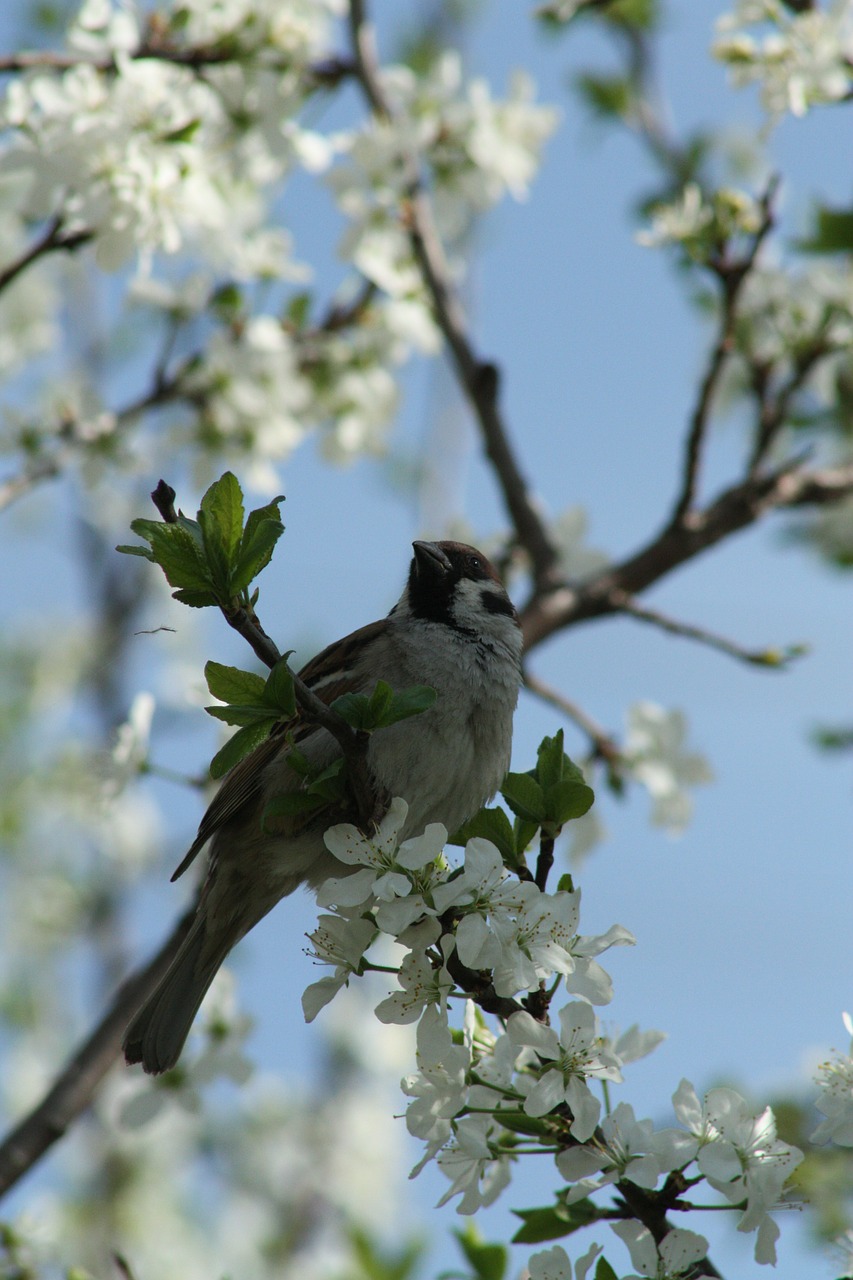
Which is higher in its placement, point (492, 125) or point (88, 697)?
point (492, 125)

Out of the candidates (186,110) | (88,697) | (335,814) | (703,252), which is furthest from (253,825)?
(88,697)

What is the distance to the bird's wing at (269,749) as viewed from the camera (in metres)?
3.05

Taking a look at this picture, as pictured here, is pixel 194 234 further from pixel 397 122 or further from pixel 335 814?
pixel 335 814

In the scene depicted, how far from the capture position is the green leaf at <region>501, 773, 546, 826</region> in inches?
85.1

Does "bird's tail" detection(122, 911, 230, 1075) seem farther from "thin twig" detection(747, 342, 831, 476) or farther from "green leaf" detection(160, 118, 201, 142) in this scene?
"thin twig" detection(747, 342, 831, 476)

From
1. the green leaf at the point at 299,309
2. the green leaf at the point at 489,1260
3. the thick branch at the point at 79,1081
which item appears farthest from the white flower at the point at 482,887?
the green leaf at the point at 299,309

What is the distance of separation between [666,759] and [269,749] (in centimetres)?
168

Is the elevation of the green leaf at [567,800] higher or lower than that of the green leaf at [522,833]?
higher

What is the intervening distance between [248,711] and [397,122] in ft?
10.7

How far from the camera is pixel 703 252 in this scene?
13.7ft

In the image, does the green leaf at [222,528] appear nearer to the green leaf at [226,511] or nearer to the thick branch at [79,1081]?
the green leaf at [226,511]

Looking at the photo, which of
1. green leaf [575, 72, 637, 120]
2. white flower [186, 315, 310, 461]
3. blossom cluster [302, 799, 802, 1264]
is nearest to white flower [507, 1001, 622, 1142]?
blossom cluster [302, 799, 802, 1264]

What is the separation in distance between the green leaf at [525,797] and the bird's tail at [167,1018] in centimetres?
131

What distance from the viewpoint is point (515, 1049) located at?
203 centimetres
